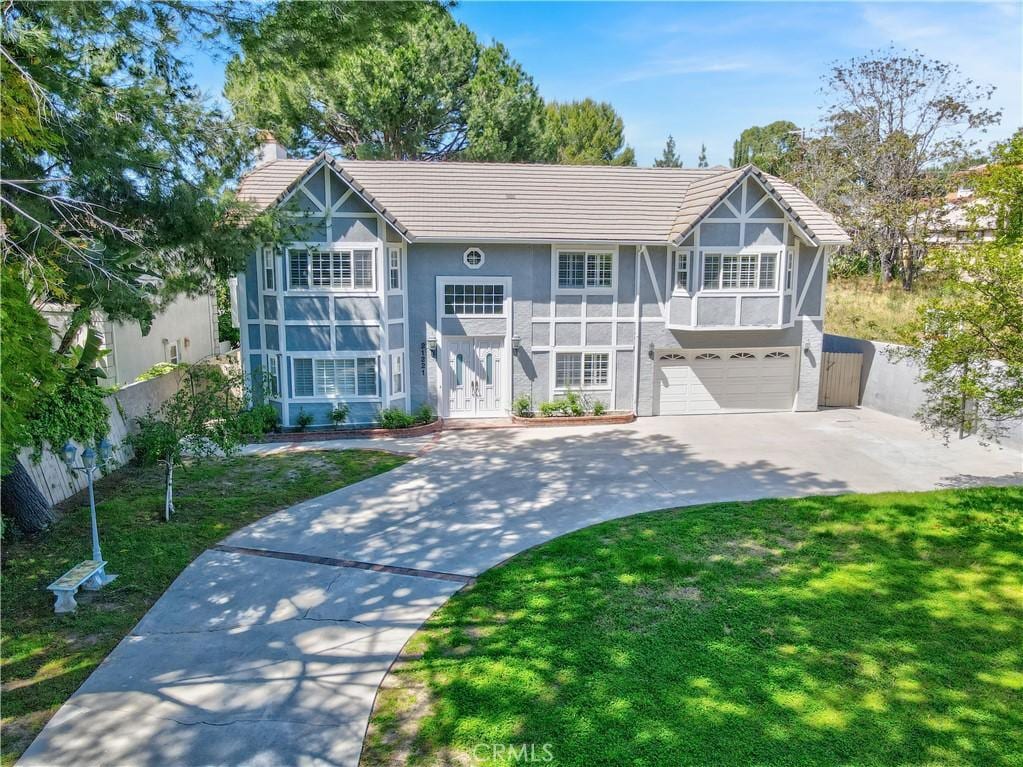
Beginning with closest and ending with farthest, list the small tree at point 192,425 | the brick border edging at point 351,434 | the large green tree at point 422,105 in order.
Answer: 1. the small tree at point 192,425
2. the brick border edging at point 351,434
3. the large green tree at point 422,105

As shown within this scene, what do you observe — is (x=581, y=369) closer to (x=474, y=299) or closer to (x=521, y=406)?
(x=521, y=406)

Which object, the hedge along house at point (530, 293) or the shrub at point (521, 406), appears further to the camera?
the shrub at point (521, 406)

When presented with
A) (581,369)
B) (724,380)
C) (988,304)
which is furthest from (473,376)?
Result: (988,304)

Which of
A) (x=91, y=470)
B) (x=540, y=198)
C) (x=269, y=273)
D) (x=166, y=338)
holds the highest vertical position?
(x=540, y=198)

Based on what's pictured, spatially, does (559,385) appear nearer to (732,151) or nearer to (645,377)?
(645,377)

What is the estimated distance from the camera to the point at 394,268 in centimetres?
1872

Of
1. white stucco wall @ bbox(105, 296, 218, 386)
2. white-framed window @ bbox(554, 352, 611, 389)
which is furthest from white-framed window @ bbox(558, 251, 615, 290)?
white stucco wall @ bbox(105, 296, 218, 386)

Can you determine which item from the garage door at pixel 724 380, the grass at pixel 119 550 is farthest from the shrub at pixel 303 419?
the garage door at pixel 724 380

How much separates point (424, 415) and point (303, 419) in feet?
10.6

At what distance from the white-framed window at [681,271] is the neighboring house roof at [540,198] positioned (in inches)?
26.4

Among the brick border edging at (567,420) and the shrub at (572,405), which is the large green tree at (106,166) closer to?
the brick border edging at (567,420)

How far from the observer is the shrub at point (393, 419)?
60.5 feet

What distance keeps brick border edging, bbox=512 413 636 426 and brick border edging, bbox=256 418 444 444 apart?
262 centimetres

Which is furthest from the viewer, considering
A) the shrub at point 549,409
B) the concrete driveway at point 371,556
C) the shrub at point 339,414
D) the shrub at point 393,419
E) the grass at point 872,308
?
the grass at point 872,308
